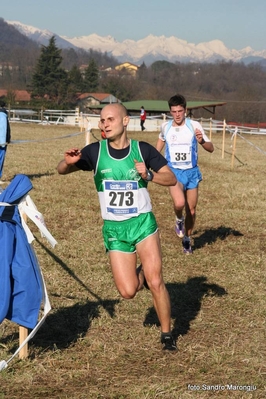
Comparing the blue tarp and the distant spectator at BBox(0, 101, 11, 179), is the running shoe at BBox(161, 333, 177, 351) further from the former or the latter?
the distant spectator at BBox(0, 101, 11, 179)

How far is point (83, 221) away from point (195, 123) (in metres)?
3.28

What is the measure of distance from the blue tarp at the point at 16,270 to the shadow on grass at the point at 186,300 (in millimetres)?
1637

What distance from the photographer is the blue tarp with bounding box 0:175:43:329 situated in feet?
15.5

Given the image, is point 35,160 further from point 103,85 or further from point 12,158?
point 103,85

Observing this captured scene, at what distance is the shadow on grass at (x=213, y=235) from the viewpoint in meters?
9.98

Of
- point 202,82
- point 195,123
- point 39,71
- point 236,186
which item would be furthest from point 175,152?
point 202,82

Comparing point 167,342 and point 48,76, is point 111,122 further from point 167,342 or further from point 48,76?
point 48,76

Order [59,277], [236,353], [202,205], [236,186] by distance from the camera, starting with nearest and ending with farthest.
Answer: [236,353]
[59,277]
[202,205]
[236,186]

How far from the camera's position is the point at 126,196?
5266 millimetres

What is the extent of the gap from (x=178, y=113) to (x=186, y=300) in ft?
9.40

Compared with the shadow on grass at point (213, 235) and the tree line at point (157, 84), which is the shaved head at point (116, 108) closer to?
the shadow on grass at point (213, 235)

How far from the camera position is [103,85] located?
398 ft

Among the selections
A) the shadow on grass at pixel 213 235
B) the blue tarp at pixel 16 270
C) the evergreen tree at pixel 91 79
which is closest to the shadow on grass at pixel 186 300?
the blue tarp at pixel 16 270

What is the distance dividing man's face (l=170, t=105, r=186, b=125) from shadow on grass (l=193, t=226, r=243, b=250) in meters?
2.09
